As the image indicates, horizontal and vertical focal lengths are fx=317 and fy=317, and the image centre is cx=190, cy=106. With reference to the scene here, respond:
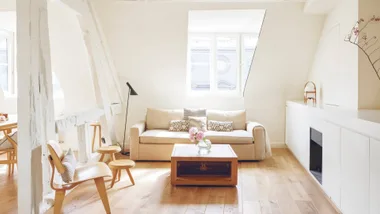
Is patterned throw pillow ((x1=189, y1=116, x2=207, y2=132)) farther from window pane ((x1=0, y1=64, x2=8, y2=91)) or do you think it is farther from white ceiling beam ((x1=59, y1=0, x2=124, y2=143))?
window pane ((x1=0, y1=64, x2=8, y2=91))

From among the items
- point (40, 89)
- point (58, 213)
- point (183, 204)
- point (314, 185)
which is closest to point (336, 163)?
point (314, 185)

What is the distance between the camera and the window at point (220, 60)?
5852mm

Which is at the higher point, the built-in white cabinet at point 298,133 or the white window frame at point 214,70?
the white window frame at point 214,70

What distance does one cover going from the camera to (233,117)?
5426 mm

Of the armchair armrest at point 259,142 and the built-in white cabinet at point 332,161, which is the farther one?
the armchair armrest at point 259,142

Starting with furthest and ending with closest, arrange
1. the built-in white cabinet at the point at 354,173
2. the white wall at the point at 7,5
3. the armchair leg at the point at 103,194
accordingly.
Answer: the white wall at the point at 7,5
the armchair leg at the point at 103,194
the built-in white cabinet at the point at 354,173

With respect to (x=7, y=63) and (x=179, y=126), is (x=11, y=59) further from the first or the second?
(x=179, y=126)

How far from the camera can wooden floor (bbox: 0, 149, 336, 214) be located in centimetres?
302

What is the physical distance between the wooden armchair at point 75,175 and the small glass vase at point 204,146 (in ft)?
4.16

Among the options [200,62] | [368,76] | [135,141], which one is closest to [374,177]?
[368,76]

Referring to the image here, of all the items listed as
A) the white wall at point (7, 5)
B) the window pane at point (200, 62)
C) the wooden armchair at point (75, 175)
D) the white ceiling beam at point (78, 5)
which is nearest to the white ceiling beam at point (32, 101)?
the wooden armchair at point (75, 175)

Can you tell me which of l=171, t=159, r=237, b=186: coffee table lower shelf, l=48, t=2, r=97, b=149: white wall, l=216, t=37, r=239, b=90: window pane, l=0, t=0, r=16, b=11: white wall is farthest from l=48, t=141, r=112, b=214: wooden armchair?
l=216, t=37, r=239, b=90: window pane

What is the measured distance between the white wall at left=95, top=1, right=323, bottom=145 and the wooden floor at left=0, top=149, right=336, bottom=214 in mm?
1781

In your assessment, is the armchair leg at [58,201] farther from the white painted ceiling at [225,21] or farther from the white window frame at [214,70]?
the white window frame at [214,70]
